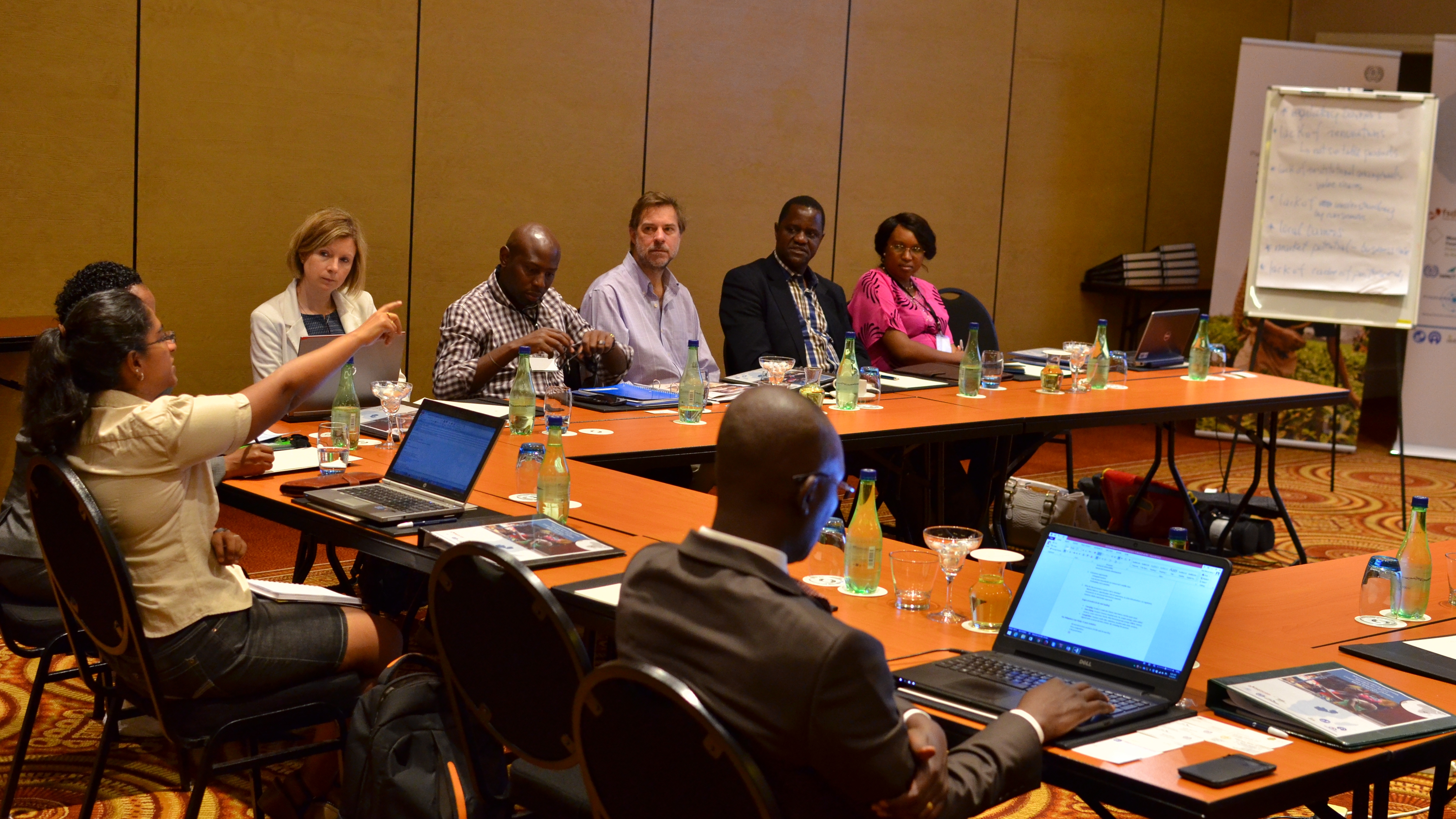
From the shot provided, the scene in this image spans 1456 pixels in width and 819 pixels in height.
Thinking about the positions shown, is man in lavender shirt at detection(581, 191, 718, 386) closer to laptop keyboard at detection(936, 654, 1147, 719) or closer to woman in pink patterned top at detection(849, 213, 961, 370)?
woman in pink patterned top at detection(849, 213, 961, 370)

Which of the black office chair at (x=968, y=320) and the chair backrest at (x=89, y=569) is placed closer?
the chair backrest at (x=89, y=569)

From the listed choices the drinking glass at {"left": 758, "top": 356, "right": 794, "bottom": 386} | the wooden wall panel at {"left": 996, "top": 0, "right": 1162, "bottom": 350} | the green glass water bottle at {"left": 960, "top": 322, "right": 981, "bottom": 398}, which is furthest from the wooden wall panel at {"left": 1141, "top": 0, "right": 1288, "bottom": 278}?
the drinking glass at {"left": 758, "top": 356, "right": 794, "bottom": 386}

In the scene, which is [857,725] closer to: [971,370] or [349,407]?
[349,407]

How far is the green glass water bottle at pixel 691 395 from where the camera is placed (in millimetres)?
4098

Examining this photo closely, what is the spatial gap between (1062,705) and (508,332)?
308 cm

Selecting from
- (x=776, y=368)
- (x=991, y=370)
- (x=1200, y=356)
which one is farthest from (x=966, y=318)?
(x=776, y=368)

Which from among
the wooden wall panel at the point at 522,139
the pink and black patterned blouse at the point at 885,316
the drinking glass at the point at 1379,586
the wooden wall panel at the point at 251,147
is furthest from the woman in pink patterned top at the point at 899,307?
the drinking glass at the point at 1379,586

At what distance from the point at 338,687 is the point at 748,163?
4.99 meters

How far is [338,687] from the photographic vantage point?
8.20 feet

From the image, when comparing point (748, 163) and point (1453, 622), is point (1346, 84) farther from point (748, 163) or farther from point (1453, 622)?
point (1453, 622)

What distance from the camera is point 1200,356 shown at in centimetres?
561

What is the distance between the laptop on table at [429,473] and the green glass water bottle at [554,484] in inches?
4.6

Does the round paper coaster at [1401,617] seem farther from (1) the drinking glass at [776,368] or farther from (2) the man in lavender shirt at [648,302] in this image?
(2) the man in lavender shirt at [648,302]

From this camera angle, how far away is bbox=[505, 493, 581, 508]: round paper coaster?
301 centimetres
